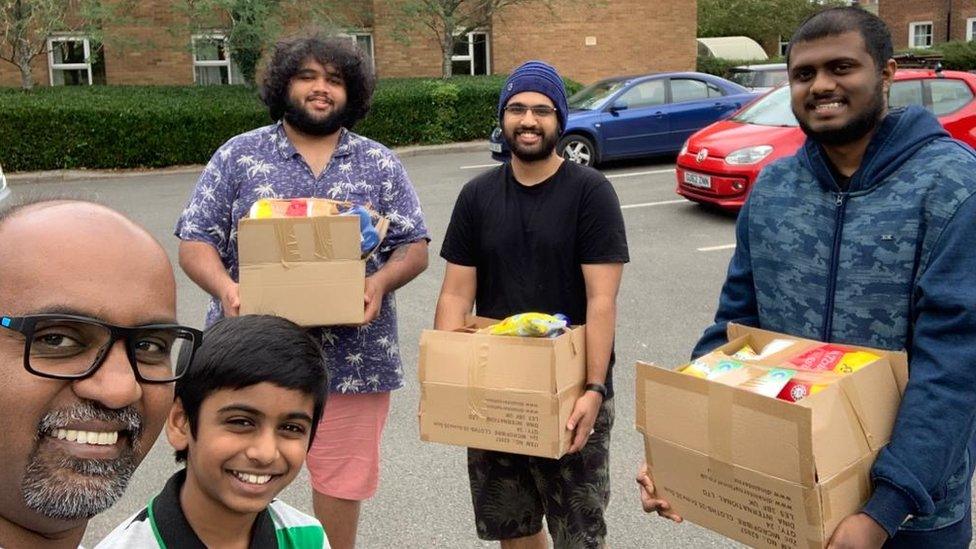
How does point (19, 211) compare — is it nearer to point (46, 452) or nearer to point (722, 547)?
point (46, 452)

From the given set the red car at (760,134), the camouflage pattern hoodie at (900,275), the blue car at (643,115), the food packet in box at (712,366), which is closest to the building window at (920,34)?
the blue car at (643,115)

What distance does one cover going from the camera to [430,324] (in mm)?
6875

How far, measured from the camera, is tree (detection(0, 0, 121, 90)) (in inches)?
671

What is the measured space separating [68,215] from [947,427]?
5.70ft

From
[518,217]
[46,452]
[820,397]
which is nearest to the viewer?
[46,452]

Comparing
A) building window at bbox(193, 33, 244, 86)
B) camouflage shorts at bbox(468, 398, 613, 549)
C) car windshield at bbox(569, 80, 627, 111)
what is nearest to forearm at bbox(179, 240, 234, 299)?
camouflage shorts at bbox(468, 398, 613, 549)

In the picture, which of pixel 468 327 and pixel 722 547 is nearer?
pixel 468 327

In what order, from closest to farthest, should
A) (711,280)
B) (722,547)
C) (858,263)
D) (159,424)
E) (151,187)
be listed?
(159,424) < (858,263) < (722,547) < (711,280) < (151,187)

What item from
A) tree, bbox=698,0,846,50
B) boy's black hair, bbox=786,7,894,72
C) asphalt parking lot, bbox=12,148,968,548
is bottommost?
asphalt parking lot, bbox=12,148,968,548

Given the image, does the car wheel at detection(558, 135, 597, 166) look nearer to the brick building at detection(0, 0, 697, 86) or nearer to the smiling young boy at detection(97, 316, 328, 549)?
the brick building at detection(0, 0, 697, 86)

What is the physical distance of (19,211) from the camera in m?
1.23

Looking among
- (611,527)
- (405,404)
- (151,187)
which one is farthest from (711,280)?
(151,187)

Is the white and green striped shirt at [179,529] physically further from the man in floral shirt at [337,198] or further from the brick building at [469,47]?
the brick building at [469,47]

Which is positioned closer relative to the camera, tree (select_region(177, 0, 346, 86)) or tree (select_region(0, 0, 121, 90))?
tree (select_region(0, 0, 121, 90))
